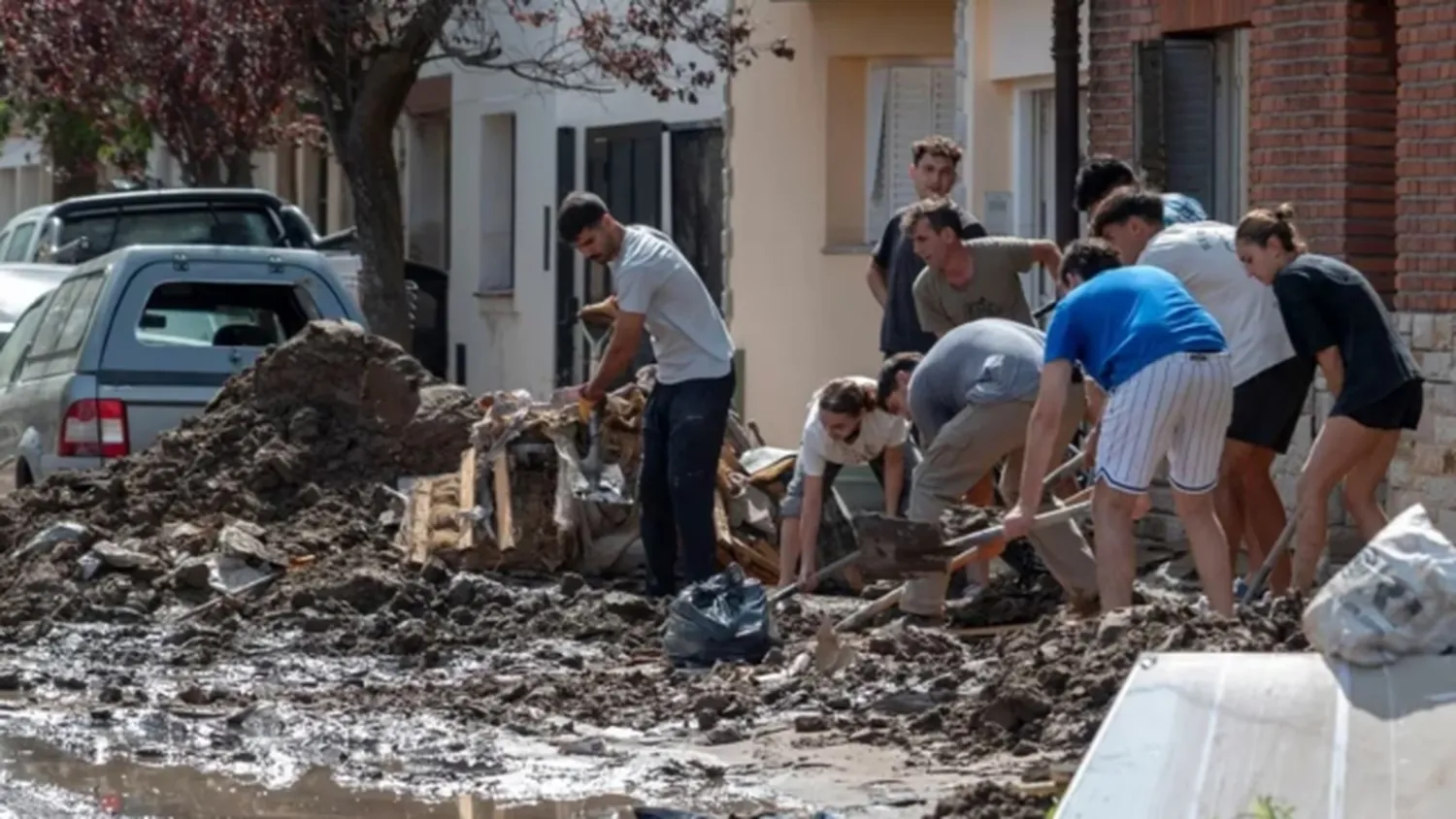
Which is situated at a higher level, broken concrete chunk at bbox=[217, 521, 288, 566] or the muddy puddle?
broken concrete chunk at bbox=[217, 521, 288, 566]

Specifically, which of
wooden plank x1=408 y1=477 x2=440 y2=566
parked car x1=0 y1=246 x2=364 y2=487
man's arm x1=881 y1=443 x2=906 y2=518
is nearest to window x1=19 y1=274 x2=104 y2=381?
parked car x1=0 y1=246 x2=364 y2=487

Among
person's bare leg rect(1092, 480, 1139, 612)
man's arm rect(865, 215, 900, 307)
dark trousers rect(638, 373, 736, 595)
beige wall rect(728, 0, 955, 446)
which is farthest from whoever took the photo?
beige wall rect(728, 0, 955, 446)

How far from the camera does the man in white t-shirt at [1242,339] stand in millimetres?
11867

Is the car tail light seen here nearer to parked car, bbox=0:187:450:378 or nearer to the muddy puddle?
the muddy puddle

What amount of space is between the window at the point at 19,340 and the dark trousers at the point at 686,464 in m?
4.84

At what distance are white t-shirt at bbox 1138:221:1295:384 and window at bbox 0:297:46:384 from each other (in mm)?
6998

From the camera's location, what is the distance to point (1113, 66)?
653 inches

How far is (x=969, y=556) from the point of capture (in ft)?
35.6

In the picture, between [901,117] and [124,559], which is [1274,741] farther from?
[901,117]

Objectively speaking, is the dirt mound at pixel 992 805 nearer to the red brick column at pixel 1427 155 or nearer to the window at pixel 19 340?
the red brick column at pixel 1427 155

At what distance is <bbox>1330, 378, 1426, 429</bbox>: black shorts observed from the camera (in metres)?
11.2

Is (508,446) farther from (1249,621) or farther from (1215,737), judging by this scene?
(1215,737)

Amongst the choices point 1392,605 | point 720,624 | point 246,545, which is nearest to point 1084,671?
point 720,624

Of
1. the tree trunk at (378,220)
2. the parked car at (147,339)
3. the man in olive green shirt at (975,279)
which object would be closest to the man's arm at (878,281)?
the man in olive green shirt at (975,279)
